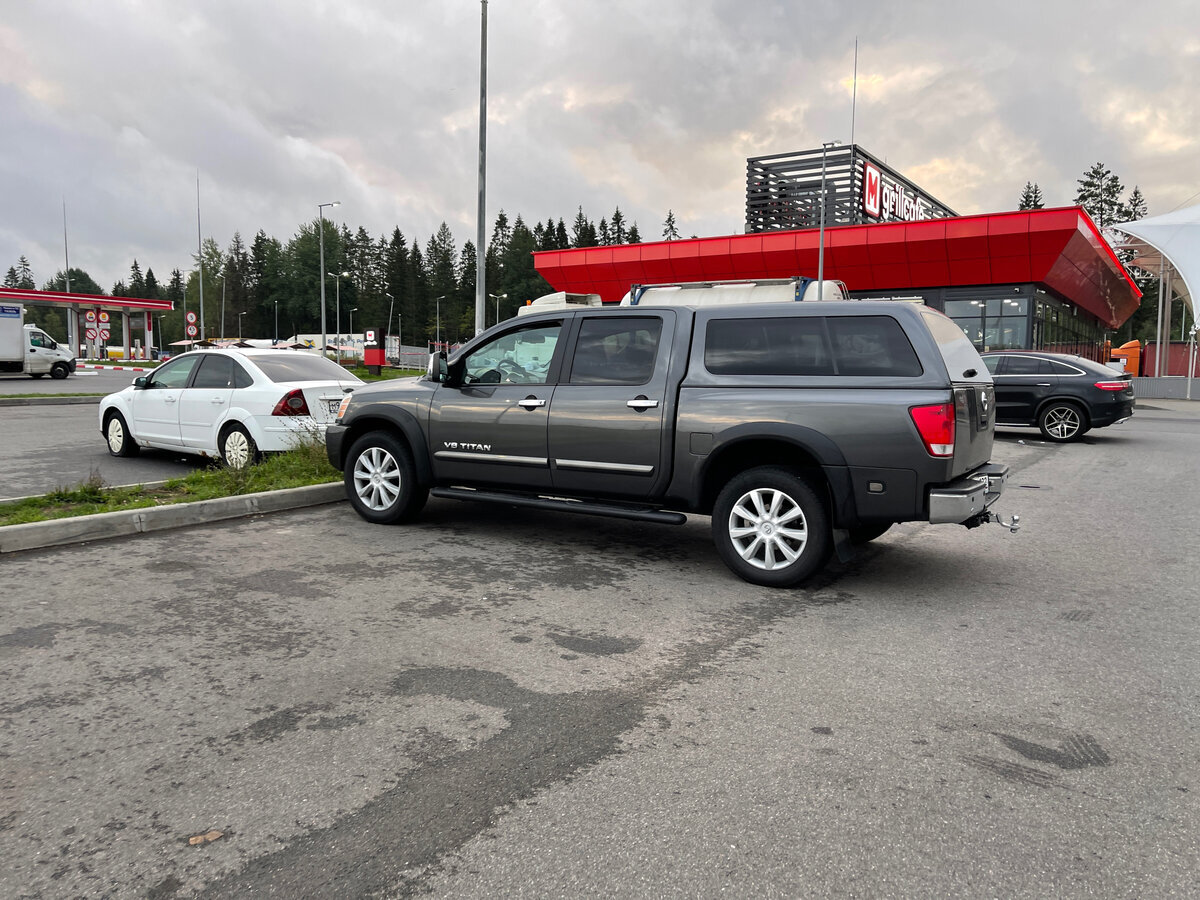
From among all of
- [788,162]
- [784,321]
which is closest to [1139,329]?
[788,162]

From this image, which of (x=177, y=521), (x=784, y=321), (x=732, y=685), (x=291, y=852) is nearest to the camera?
(x=291, y=852)

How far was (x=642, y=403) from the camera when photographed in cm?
608

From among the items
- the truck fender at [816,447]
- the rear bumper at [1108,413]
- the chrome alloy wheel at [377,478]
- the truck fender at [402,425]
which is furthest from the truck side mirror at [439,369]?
the rear bumper at [1108,413]

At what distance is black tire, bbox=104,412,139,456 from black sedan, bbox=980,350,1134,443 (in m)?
14.2

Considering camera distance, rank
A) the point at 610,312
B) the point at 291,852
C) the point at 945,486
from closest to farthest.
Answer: the point at 291,852
the point at 945,486
the point at 610,312

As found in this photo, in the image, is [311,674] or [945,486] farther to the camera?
[945,486]

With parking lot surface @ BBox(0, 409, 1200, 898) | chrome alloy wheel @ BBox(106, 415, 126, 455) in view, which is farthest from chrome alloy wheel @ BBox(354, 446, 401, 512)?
chrome alloy wheel @ BBox(106, 415, 126, 455)

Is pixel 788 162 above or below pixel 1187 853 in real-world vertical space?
above

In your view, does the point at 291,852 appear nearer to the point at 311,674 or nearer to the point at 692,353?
the point at 311,674

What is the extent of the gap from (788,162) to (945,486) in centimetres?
4089

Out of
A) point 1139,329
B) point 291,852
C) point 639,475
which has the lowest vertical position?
point 291,852

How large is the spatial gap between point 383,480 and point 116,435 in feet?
20.5

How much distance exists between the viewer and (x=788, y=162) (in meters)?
42.7

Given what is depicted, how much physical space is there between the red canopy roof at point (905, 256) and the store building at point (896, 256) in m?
0.05
